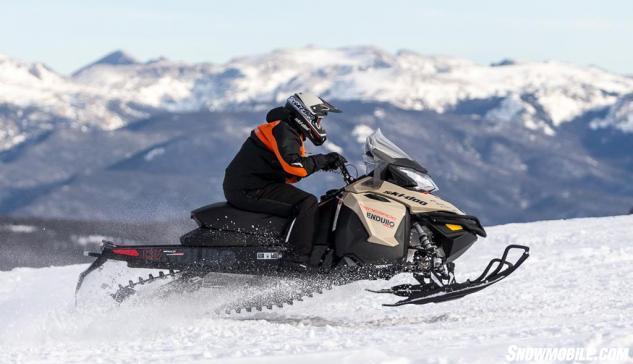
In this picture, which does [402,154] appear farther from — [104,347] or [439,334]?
[104,347]

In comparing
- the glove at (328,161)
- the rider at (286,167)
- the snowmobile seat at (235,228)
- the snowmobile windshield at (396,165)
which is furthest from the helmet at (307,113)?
the snowmobile seat at (235,228)

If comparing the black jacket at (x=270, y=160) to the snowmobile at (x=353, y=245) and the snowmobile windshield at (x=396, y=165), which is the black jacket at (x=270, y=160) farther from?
the snowmobile windshield at (x=396, y=165)

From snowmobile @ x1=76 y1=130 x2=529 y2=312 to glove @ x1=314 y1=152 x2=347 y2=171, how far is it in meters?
0.06

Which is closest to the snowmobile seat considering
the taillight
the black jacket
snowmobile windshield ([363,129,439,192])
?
the black jacket

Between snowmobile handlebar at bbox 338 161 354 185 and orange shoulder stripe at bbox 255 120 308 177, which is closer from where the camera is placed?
orange shoulder stripe at bbox 255 120 308 177

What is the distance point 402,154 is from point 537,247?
17.8ft

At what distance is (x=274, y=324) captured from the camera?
26.3ft

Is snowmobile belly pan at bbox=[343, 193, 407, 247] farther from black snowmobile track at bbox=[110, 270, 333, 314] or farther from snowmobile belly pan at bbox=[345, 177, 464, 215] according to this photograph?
black snowmobile track at bbox=[110, 270, 333, 314]

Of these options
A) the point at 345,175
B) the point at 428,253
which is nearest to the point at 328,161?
the point at 345,175

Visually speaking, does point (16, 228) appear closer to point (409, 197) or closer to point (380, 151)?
point (380, 151)

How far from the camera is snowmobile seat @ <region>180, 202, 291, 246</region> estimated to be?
27.7 feet

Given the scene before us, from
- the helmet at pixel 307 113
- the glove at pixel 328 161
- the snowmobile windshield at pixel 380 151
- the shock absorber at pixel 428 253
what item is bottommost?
the shock absorber at pixel 428 253

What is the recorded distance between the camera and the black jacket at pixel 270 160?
26.7ft

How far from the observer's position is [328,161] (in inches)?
328
